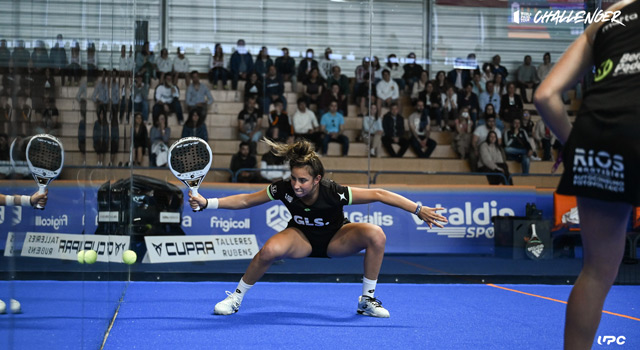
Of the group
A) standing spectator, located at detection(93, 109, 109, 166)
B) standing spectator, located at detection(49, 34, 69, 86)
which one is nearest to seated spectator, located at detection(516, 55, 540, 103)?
standing spectator, located at detection(93, 109, 109, 166)

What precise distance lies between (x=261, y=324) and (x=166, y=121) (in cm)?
365

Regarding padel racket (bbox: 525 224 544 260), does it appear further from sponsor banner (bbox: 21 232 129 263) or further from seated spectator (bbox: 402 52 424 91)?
sponsor banner (bbox: 21 232 129 263)

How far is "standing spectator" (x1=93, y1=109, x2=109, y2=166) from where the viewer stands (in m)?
3.70

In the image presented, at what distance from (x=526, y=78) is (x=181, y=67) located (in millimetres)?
3871

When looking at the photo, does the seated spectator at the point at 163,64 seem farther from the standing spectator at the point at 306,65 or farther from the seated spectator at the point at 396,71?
the seated spectator at the point at 396,71

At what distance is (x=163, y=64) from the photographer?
7852 mm

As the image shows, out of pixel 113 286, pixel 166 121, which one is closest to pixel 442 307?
pixel 113 286

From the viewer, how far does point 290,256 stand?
5.09 m

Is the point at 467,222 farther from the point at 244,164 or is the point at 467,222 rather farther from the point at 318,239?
the point at 318,239

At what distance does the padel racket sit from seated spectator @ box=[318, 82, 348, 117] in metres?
2.41

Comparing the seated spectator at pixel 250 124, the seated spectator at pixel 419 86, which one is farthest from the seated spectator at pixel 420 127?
the seated spectator at pixel 250 124

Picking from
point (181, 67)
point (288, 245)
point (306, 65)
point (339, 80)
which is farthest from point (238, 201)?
point (306, 65)

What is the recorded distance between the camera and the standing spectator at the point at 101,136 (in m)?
3.70

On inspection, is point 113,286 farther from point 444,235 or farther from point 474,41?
point 474,41
